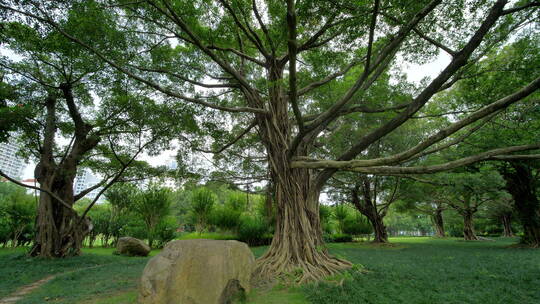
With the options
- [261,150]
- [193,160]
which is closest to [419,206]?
[261,150]

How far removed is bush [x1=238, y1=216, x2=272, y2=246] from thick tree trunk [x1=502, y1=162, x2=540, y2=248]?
9186mm

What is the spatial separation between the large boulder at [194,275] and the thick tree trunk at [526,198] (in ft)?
31.6

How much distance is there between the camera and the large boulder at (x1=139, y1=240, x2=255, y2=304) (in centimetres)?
250

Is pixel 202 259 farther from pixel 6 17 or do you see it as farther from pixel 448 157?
pixel 448 157

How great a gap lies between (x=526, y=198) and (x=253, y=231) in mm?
9905

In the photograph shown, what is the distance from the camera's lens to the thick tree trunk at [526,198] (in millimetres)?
8070

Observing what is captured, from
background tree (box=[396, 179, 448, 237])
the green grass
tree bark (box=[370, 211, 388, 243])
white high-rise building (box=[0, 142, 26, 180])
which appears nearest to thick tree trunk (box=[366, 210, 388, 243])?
tree bark (box=[370, 211, 388, 243])

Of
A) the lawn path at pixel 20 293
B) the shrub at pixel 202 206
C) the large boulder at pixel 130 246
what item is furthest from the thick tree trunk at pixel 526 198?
the large boulder at pixel 130 246

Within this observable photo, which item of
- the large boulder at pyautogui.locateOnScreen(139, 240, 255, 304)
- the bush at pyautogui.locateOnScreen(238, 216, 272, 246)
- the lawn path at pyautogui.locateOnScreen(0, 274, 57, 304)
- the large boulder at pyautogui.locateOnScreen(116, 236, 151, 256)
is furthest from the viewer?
the bush at pyautogui.locateOnScreen(238, 216, 272, 246)

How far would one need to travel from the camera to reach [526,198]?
821 cm

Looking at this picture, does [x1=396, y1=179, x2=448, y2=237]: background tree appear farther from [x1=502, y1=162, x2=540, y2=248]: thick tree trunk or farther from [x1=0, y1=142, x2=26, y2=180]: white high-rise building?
[x1=0, y1=142, x2=26, y2=180]: white high-rise building

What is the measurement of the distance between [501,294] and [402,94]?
4044 millimetres

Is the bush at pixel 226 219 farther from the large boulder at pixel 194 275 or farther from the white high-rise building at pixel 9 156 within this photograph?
the large boulder at pixel 194 275

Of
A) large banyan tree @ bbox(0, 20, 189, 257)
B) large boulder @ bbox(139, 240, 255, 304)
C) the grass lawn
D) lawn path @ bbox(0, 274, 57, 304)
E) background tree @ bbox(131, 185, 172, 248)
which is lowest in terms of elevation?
lawn path @ bbox(0, 274, 57, 304)
